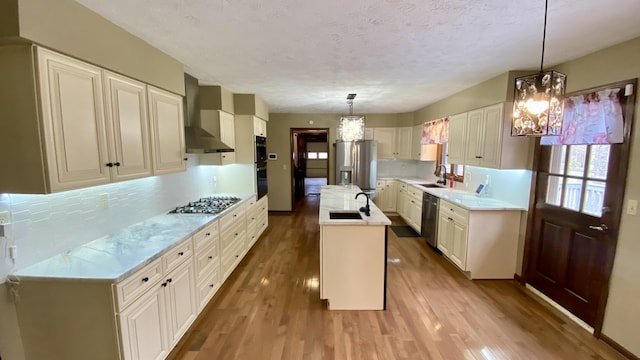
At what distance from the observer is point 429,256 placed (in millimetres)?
4062

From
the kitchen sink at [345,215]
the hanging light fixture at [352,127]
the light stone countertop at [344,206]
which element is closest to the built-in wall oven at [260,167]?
the light stone countertop at [344,206]

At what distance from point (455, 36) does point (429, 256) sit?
3109 mm

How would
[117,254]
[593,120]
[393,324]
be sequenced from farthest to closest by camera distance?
[393,324] < [593,120] < [117,254]

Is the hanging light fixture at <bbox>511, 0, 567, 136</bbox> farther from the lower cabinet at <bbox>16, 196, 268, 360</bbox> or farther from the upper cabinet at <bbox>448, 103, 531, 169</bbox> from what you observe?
the lower cabinet at <bbox>16, 196, 268, 360</bbox>

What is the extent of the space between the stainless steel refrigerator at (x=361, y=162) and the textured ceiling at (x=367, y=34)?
281 centimetres

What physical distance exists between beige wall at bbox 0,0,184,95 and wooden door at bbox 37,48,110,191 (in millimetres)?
78

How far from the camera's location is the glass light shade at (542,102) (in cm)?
160

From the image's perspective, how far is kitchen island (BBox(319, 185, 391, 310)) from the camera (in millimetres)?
2678

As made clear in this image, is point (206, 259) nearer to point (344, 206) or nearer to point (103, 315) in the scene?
point (103, 315)

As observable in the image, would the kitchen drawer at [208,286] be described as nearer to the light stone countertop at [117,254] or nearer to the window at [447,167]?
the light stone countertop at [117,254]

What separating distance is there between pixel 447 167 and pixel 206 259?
472 centimetres

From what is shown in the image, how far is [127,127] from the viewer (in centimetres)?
203

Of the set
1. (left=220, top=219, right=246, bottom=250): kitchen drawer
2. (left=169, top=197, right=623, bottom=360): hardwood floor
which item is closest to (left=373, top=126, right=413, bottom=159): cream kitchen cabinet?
(left=169, top=197, right=623, bottom=360): hardwood floor

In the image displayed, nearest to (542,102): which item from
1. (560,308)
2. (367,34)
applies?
(367,34)
